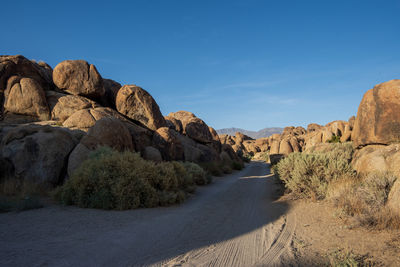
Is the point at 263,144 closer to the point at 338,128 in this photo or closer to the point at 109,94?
the point at 338,128

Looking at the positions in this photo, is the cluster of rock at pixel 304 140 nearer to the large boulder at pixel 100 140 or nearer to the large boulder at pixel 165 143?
the large boulder at pixel 165 143

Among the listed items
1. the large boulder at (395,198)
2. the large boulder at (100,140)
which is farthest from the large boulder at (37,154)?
the large boulder at (395,198)

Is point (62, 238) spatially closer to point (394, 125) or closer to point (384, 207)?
point (384, 207)

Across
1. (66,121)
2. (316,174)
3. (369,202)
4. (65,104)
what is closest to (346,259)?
(369,202)

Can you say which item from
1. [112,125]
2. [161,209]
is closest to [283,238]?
[161,209]

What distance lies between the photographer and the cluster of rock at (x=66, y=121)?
10.3m

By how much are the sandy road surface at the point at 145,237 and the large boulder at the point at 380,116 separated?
3832 millimetres

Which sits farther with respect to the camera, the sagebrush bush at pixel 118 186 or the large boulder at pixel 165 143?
the large boulder at pixel 165 143

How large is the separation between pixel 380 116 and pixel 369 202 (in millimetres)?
3828

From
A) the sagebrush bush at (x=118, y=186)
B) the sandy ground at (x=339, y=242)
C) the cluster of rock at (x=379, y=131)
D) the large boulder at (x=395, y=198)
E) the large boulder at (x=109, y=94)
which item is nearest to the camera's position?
the sandy ground at (x=339, y=242)

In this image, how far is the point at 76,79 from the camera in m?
18.1

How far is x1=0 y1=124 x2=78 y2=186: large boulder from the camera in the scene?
10.0m

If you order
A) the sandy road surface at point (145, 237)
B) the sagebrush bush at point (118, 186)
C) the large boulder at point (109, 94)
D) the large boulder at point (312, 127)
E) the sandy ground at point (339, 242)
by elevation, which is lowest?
the sandy road surface at point (145, 237)

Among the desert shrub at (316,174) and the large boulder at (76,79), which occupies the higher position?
the large boulder at (76,79)
